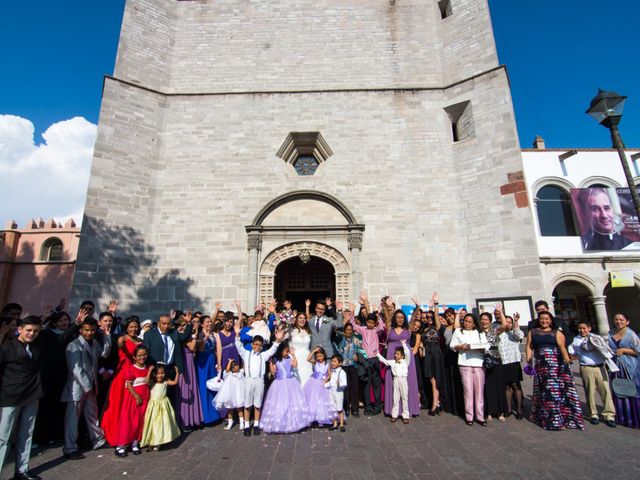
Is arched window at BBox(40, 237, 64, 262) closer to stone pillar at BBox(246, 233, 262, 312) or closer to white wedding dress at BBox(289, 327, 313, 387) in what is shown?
stone pillar at BBox(246, 233, 262, 312)

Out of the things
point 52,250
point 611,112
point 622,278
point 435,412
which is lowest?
point 435,412

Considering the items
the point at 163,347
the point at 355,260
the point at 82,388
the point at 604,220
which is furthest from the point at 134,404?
the point at 604,220

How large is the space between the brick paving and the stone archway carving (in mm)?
5440

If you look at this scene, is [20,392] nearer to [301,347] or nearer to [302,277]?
[301,347]

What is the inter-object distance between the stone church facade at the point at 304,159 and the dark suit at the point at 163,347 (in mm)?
5032

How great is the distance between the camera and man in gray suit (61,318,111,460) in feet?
13.0

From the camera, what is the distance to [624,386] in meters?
4.87

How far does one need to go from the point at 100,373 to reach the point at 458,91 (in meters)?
12.7

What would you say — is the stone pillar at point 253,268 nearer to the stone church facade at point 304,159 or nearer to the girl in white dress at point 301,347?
the stone church facade at point 304,159

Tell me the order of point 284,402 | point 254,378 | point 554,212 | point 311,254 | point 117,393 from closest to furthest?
point 117,393
point 284,402
point 254,378
point 311,254
point 554,212

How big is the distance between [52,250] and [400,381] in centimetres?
2413

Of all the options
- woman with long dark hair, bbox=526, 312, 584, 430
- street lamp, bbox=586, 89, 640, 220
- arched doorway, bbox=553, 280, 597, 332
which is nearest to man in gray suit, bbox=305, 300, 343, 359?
woman with long dark hair, bbox=526, 312, 584, 430

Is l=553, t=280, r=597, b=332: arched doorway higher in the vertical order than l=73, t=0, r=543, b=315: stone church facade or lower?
lower

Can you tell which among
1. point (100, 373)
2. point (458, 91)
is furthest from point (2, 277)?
point (458, 91)
